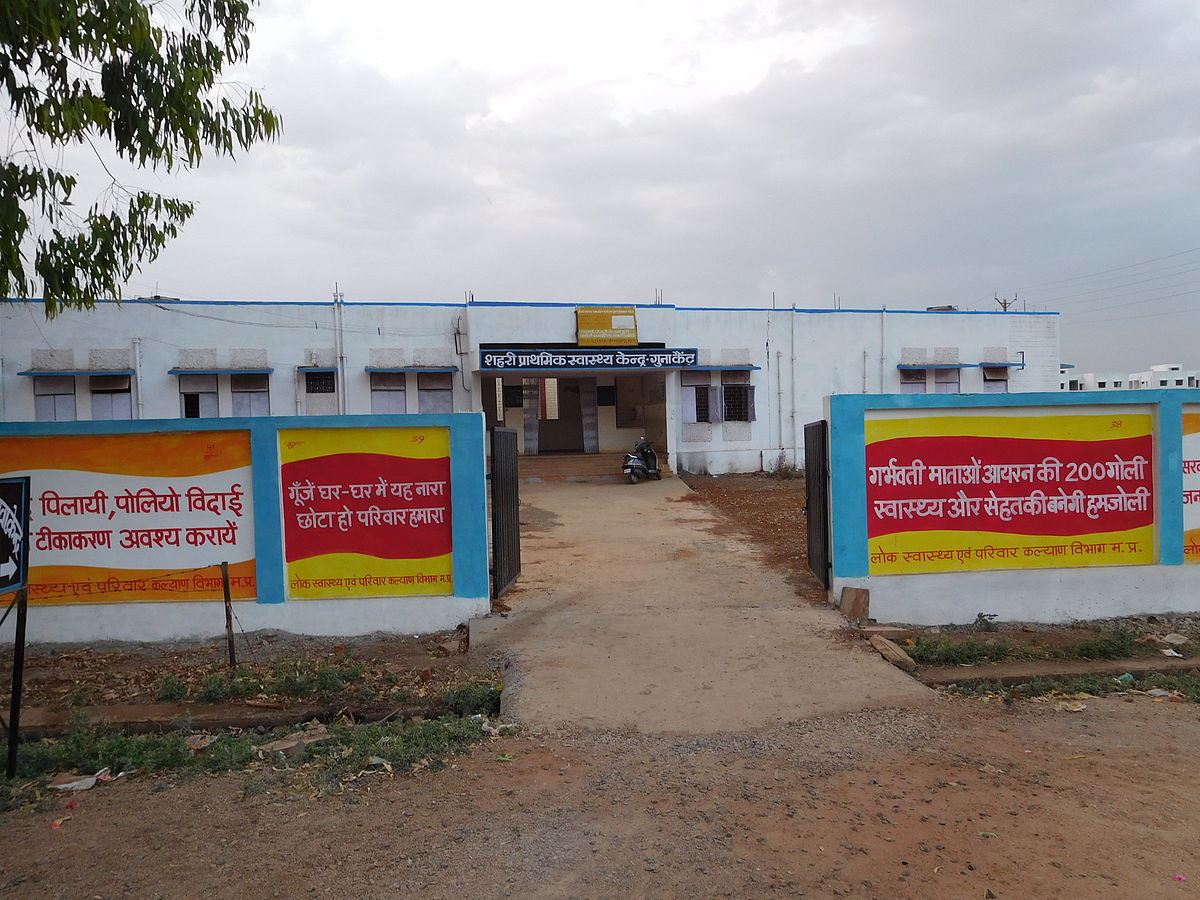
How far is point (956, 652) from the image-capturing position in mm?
6367

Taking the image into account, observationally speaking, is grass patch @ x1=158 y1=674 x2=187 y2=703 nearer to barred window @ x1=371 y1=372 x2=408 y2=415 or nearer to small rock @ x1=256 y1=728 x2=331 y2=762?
small rock @ x1=256 y1=728 x2=331 y2=762

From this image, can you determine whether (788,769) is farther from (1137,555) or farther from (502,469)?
(1137,555)

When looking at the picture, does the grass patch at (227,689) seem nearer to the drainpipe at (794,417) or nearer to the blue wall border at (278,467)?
the blue wall border at (278,467)

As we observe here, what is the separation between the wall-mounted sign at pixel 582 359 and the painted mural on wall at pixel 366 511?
1211cm

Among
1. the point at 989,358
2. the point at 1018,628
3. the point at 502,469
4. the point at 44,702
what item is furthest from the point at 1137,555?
the point at 989,358

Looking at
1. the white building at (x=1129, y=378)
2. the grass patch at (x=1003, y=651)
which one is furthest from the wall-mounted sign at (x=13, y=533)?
the white building at (x=1129, y=378)

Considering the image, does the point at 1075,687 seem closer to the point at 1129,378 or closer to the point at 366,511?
the point at 366,511

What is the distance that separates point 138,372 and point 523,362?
29.9 ft

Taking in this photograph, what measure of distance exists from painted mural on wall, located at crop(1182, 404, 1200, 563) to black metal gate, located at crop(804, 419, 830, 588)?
339 centimetres

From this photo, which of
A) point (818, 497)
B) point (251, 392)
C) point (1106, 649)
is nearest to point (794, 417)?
point (251, 392)

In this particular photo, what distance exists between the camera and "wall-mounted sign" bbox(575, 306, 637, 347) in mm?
20062

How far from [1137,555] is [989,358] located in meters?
16.7

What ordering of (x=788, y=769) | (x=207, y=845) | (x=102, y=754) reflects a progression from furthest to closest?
(x=102, y=754)
(x=788, y=769)
(x=207, y=845)

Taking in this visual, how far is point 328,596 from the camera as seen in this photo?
7.19m
